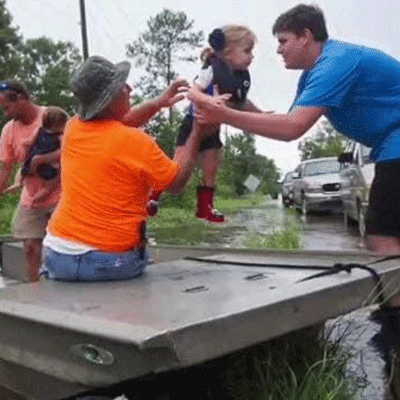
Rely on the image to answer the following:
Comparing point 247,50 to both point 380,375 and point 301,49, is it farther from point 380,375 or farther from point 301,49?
point 380,375

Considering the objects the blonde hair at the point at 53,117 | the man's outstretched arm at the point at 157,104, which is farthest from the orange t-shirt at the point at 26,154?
the man's outstretched arm at the point at 157,104

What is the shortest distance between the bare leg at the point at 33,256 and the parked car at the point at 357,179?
5.50 metres

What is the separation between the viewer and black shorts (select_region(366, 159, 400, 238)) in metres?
3.93

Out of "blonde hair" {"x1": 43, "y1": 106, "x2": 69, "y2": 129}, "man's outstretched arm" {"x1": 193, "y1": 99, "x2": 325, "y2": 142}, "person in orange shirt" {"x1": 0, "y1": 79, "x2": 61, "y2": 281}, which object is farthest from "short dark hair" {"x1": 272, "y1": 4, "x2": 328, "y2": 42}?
"person in orange shirt" {"x1": 0, "y1": 79, "x2": 61, "y2": 281}

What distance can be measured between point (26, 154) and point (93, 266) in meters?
2.89

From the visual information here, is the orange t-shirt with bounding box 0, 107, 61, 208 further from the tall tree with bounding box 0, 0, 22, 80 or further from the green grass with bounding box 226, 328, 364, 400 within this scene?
the tall tree with bounding box 0, 0, 22, 80

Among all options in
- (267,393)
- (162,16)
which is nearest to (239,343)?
(267,393)

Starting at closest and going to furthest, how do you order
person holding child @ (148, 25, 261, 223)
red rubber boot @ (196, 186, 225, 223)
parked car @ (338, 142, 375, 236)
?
person holding child @ (148, 25, 261, 223) < red rubber boot @ (196, 186, 225, 223) < parked car @ (338, 142, 375, 236)

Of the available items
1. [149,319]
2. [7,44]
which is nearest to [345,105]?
[149,319]

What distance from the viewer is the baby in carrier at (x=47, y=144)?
240 inches

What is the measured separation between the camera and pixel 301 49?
402cm

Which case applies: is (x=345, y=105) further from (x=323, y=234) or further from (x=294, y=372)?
(x=323, y=234)

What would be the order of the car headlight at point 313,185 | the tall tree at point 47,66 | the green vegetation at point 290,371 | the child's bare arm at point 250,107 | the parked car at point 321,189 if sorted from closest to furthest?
the green vegetation at point 290,371
the child's bare arm at point 250,107
the parked car at point 321,189
the car headlight at point 313,185
the tall tree at point 47,66

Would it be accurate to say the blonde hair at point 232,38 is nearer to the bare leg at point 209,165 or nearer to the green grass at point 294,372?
the bare leg at point 209,165
